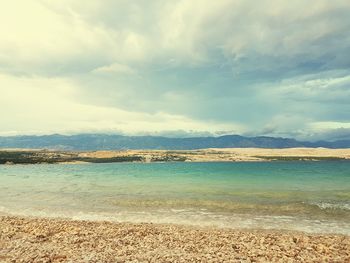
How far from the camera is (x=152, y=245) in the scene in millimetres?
21000

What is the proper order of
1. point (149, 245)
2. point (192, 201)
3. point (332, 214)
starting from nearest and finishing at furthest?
point (149, 245) → point (332, 214) → point (192, 201)

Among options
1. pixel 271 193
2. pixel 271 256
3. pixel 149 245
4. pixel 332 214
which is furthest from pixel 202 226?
pixel 271 193

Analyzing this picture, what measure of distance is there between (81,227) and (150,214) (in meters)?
9.52

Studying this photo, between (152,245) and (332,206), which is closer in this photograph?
(152,245)

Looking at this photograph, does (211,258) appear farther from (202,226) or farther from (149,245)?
(202,226)

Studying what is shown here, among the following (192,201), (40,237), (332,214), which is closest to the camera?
(40,237)

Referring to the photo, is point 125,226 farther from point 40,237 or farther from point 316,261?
point 316,261

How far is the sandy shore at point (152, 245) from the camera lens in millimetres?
18000

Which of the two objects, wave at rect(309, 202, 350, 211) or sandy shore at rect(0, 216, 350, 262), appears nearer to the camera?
sandy shore at rect(0, 216, 350, 262)

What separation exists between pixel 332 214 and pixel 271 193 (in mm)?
17377

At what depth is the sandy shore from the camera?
18.0m

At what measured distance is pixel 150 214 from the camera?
114ft

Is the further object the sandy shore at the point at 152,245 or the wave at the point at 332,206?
the wave at the point at 332,206

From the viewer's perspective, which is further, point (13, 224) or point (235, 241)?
point (13, 224)
